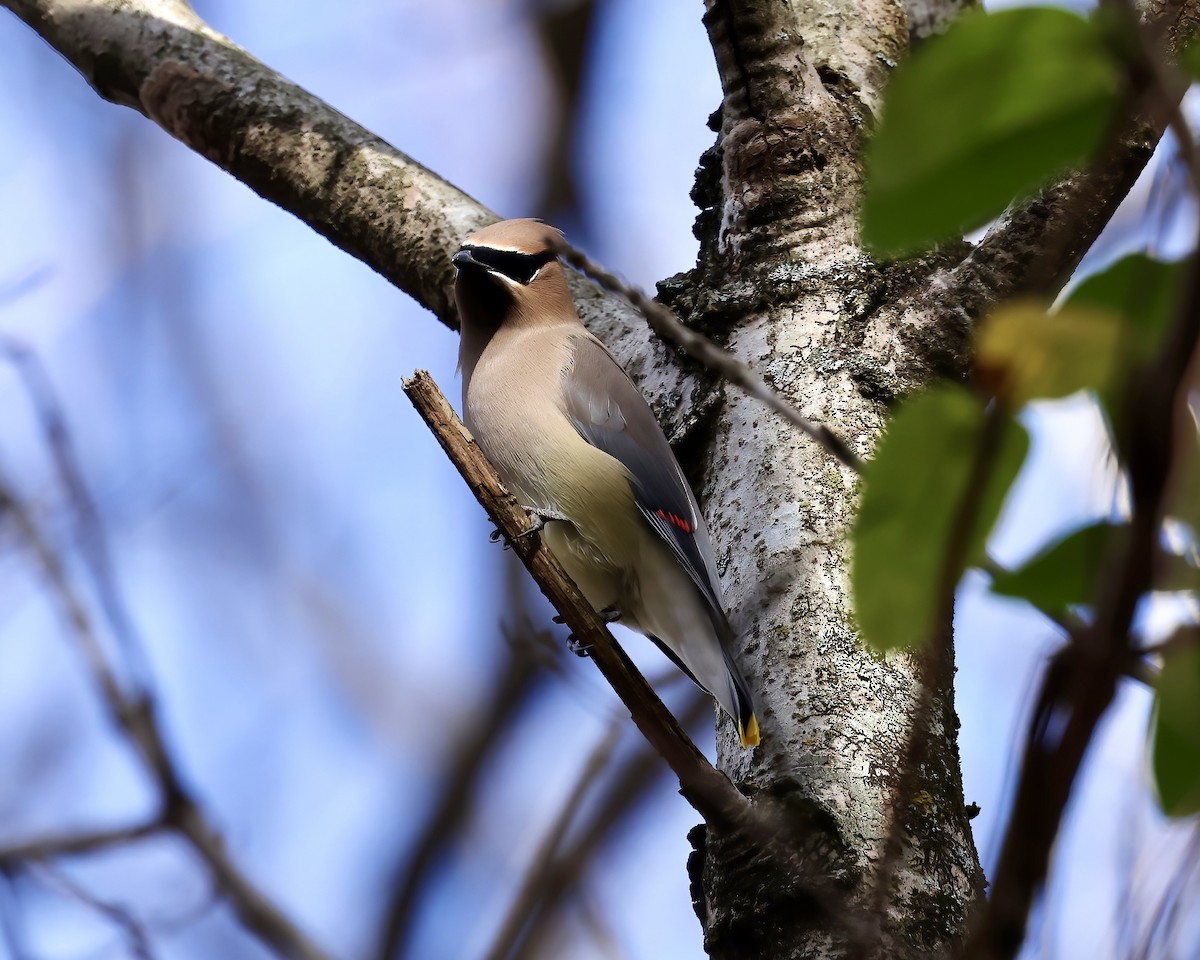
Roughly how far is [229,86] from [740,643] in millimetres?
2136

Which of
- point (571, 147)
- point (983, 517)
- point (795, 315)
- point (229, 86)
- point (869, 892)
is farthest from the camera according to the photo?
point (571, 147)

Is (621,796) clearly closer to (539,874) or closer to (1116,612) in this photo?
(539,874)

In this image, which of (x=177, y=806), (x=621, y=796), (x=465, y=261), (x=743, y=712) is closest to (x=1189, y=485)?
(x=177, y=806)

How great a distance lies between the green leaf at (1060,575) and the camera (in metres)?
0.63

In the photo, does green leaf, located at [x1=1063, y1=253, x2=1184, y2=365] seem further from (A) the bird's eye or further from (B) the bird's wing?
(A) the bird's eye

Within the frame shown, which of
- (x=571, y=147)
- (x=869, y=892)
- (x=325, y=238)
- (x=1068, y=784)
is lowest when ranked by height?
(x=1068, y=784)

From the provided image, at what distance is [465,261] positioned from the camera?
329 centimetres

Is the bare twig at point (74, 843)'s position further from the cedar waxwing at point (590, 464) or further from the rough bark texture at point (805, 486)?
the cedar waxwing at point (590, 464)

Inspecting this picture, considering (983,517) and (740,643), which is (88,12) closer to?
(740,643)

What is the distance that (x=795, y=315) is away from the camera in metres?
2.71

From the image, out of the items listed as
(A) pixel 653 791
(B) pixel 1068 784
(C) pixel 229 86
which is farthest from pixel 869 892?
(A) pixel 653 791

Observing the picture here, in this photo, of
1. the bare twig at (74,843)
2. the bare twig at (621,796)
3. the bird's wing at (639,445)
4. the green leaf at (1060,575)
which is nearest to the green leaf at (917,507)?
the green leaf at (1060,575)

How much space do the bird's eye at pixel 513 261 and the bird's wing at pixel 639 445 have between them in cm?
26

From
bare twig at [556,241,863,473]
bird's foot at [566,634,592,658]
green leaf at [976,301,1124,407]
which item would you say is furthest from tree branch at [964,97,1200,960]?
bird's foot at [566,634,592,658]
